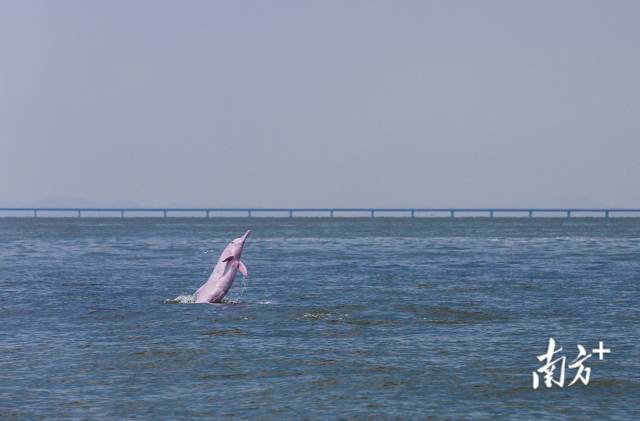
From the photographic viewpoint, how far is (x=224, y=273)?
35.8 m

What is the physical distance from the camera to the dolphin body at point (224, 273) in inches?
1305

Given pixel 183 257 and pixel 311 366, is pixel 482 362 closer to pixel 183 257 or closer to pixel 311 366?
pixel 311 366

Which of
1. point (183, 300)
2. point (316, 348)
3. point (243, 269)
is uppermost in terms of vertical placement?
point (243, 269)

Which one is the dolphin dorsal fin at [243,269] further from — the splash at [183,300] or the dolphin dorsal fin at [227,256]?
the splash at [183,300]

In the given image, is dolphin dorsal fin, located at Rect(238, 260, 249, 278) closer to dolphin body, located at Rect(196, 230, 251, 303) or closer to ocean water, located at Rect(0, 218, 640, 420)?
dolphin body, located at Rect(196, 230, 251, 303)

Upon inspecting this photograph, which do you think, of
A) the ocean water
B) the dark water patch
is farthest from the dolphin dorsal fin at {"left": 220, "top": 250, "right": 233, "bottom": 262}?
the dark water patch

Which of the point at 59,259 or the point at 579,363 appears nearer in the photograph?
the point at 579,363

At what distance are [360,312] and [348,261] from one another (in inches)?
1418

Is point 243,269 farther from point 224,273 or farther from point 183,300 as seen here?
point 183,300

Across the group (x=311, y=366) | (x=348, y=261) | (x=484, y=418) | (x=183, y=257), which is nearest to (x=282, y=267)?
(x=348, y=261)

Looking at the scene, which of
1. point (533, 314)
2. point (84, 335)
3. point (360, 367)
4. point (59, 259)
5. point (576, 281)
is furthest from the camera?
point (59, 259)

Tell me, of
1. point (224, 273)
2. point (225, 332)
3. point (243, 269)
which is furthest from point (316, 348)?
point (224, 273)

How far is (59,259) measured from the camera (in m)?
74.9

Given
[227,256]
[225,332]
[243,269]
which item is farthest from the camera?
[227,256]
